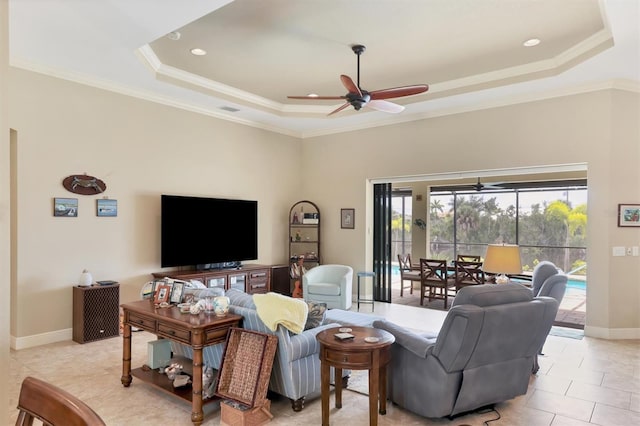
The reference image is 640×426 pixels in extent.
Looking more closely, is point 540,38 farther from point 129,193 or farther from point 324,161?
point 129,193

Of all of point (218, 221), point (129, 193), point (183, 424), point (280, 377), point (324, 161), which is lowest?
point (183, 424)

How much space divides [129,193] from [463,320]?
4621 mm

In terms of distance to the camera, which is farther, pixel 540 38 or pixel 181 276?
pixel 181 276

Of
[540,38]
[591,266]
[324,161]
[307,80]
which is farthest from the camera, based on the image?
[324,161]

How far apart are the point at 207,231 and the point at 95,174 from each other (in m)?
1.71

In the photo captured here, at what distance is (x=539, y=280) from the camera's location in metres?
4.61

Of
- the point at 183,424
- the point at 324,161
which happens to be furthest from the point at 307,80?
the point at 183,424

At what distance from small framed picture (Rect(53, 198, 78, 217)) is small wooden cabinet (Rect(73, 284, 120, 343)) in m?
0.90

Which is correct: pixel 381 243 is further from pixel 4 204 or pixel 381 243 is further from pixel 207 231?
pixel 4 204

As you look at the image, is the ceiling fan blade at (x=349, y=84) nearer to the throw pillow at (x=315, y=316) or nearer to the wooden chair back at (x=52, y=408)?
the throw pillow at (x=315, y=316)

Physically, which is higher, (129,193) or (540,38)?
(540,38)

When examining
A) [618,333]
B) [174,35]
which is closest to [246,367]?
[174,35]

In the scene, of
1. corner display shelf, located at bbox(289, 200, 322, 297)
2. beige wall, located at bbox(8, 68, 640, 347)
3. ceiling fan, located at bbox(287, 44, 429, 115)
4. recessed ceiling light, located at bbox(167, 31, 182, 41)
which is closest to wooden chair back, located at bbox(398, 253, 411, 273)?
corner display shelf, located at bbox(289, 200, 322, 297)

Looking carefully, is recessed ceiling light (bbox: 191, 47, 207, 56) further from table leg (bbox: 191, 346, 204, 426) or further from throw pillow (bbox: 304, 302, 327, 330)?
table leg (bbox: 191, 346, 204, 426)
